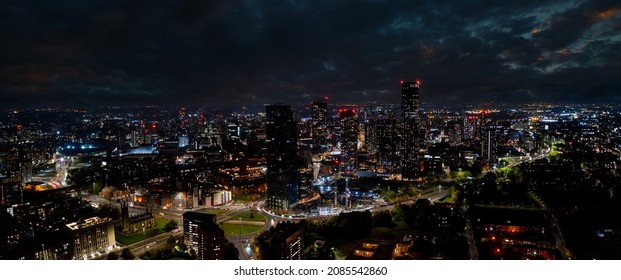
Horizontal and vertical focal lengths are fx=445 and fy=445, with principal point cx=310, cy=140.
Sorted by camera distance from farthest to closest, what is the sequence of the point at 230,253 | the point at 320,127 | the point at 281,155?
the point at 320,127
the point at 281,155
the point at 230,253

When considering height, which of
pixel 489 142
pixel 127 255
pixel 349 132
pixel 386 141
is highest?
pixel 349 132

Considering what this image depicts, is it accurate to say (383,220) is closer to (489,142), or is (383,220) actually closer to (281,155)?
(281,155)

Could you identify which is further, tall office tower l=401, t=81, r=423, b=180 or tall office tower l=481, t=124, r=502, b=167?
tall office tower l=481, t=124, r=502, b=167

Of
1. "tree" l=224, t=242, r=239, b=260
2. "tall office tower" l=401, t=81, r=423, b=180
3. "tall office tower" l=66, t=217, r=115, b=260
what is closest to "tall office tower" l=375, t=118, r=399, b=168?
"tall office tower" l=401, t=81, r=423, b=180

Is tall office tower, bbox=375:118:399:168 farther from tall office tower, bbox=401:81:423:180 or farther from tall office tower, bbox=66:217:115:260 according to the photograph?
tall office tower, bbox=66:217:115:260

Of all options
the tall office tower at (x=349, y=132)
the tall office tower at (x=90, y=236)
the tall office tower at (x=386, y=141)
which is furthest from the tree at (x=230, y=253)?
the tall office tower at (x=349, y=132)

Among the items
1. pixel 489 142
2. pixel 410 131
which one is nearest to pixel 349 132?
pixel 410 131

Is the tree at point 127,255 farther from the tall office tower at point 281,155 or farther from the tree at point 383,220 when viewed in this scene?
the tall office tower at point 281,155
